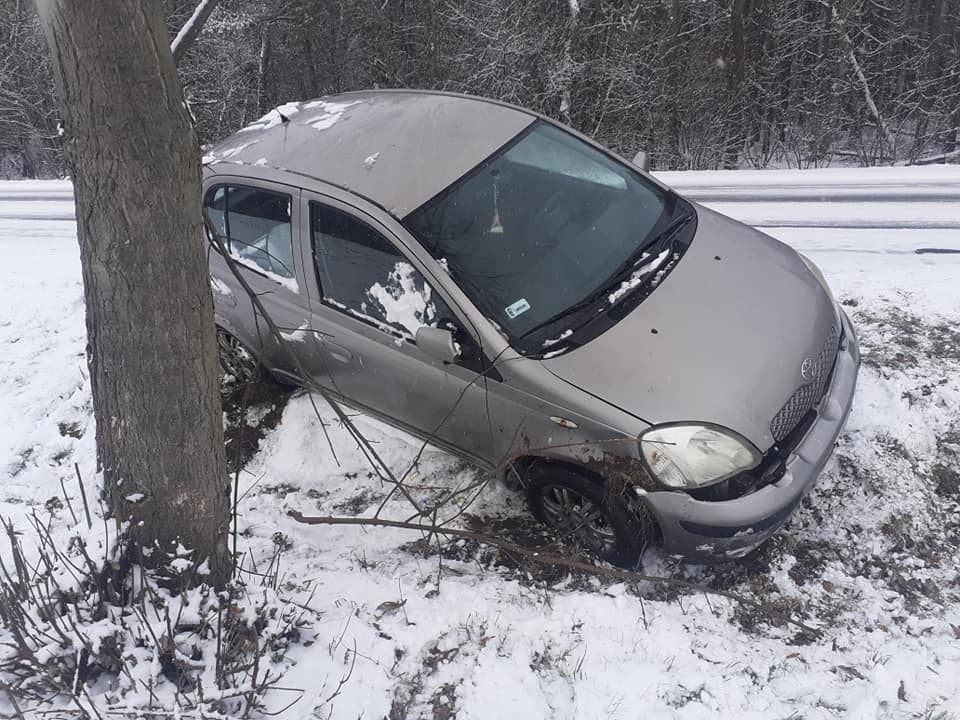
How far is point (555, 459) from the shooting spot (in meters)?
3.24

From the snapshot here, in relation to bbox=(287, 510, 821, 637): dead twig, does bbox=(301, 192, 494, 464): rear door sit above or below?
above

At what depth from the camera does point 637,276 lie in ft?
11.4

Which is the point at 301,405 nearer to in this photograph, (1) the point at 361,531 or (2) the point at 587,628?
(1) the point at 361,531

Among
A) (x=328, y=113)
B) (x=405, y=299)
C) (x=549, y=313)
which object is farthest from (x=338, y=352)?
(x=328, y=113)

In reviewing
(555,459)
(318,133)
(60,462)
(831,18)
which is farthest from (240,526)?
(831,18)

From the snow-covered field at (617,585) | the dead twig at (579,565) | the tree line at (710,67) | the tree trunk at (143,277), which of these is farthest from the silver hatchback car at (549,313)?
the tree line at (710,67)

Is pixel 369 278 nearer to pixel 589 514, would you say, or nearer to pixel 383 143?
pixel 383 143

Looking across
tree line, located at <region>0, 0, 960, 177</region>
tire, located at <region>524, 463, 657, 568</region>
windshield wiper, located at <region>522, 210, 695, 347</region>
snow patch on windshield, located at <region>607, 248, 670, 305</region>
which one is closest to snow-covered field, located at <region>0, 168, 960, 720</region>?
tire, located at <region>524, 463, 657, 568</region>

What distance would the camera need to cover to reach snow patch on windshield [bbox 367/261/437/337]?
339cm

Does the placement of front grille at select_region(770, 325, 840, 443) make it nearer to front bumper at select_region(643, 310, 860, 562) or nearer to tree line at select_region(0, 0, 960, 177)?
front bumper at select_region(643, 310, 860, 562)

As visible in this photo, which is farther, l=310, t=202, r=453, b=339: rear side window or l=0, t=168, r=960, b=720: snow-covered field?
l=310, t=202, r=453, b=339: rear side window

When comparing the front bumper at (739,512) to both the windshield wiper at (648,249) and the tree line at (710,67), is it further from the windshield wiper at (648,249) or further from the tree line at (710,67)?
the tree line at (710,67)

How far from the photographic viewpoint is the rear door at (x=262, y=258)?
152 inches

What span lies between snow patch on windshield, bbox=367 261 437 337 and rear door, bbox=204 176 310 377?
23.1 inches
